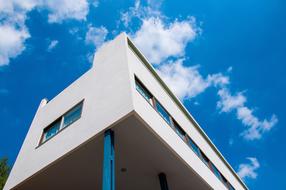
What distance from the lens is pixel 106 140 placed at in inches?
255

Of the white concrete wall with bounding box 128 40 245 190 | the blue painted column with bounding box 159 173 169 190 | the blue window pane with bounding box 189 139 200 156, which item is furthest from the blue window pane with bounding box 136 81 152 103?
the blue window pane with bounding box 189 139 200 156

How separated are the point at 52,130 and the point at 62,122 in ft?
2.17

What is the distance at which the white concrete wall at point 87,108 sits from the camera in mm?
7020

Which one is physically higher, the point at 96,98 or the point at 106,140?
the point at 96,98

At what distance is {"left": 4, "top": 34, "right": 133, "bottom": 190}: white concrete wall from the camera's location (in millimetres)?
7020

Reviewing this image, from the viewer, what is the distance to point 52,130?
9391 mm

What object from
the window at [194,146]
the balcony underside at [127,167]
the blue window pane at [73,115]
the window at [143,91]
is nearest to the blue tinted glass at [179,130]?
the window at [194,146]

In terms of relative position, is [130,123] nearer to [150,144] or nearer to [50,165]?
[150,144]

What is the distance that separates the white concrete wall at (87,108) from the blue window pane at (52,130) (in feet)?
0.87

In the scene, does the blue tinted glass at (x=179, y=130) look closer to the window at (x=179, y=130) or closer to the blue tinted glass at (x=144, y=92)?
the window at (x=179, y=130)

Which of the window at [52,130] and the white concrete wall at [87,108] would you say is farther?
the window at [52,130]

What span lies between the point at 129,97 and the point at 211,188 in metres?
5.75

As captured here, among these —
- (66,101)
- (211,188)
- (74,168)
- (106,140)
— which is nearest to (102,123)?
(106,140)

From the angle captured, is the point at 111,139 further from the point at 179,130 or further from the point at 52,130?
the point at 179,130
